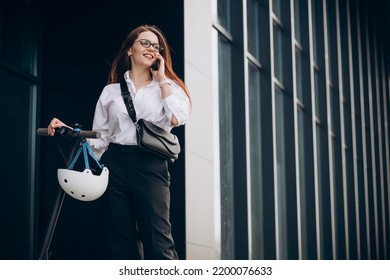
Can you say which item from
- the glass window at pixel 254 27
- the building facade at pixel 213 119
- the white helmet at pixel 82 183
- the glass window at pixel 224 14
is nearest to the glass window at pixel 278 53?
the building facade at pixel 213 119

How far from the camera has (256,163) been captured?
12.7 meters

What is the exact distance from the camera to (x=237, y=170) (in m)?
11.2

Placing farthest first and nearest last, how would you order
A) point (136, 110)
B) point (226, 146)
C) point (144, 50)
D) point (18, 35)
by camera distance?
point (226, 146), point (18, 35), point (144, 50), point (136, 110)

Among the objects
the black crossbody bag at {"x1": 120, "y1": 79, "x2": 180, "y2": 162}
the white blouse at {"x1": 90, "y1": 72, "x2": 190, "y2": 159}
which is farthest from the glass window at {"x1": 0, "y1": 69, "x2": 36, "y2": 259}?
the black crossbody bag at {"x1": 120, "y1": 79, "x2": 180, "y2": 162}

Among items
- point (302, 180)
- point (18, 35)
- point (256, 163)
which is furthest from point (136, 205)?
point (302, 180)

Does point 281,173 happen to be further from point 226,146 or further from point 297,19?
point 297,19

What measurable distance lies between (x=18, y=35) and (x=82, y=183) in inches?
158

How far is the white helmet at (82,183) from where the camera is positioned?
5.35 metres

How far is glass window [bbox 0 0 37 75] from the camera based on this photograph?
8.70 meters

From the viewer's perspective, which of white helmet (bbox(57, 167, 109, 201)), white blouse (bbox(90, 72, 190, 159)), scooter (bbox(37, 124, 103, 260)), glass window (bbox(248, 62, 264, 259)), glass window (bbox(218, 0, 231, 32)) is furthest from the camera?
glass window (bbox(248, 62, 264, 259))

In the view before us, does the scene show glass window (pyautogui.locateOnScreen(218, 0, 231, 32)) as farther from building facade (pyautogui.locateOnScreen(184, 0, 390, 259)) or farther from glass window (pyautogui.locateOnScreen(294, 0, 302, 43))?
glass window (pyautogui.locateOnScreen(294, 0, 302, 43))

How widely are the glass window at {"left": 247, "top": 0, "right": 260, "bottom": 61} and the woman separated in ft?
21.5
